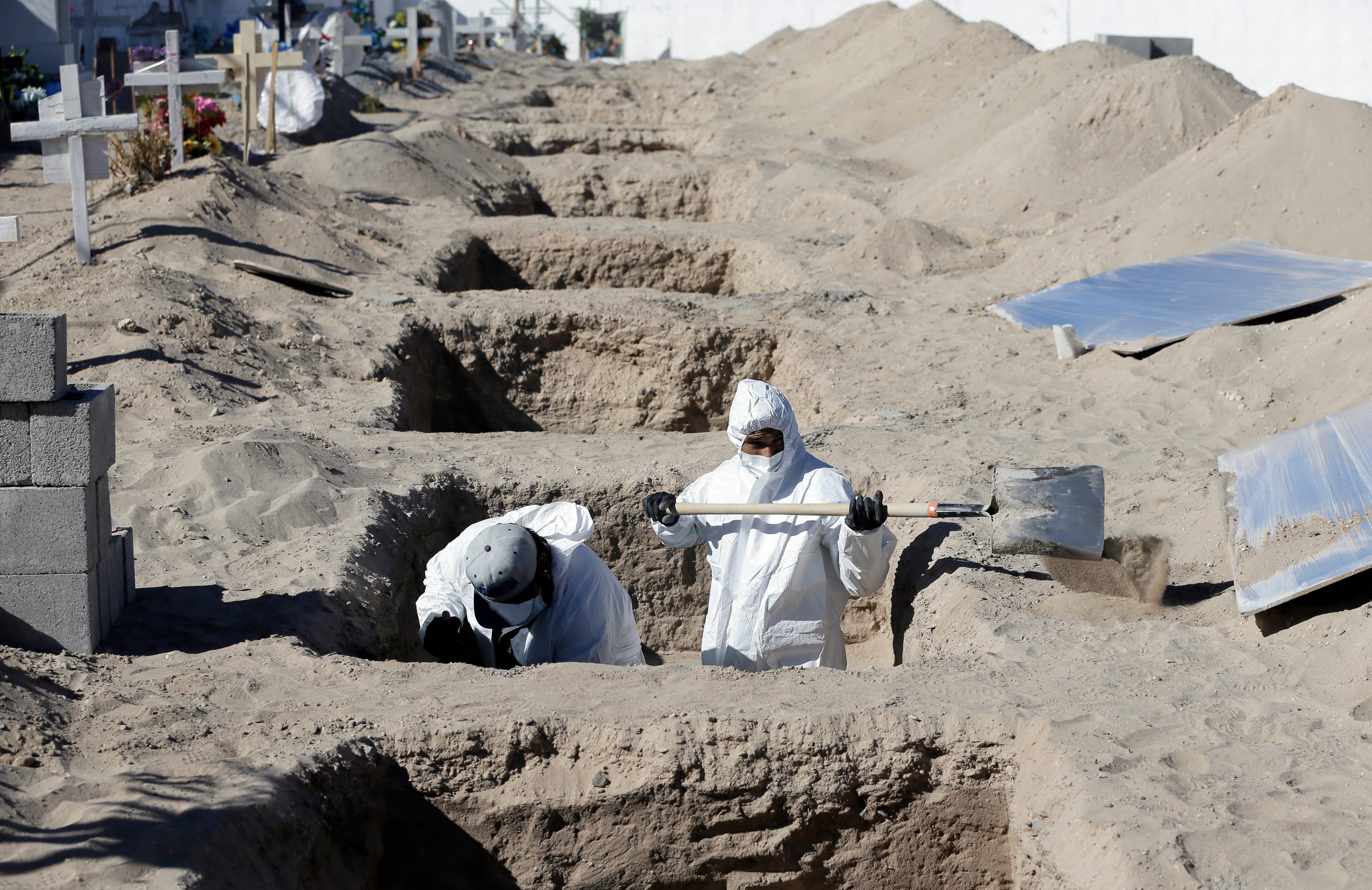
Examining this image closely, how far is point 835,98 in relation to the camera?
20.9 metres

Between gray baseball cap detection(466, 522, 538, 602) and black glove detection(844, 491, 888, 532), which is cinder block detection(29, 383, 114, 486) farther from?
black glove detection(844, 491, 888, 532)

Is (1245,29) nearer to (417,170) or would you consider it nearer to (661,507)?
(417,170)

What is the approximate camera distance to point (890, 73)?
20.0 metres

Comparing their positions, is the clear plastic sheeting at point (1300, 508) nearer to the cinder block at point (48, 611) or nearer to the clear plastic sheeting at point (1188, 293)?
the clear plastic sheeting at point (1188, 293)

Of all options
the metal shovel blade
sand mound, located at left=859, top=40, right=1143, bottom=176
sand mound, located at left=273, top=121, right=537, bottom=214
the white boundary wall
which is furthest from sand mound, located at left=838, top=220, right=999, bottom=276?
the white boundary wall

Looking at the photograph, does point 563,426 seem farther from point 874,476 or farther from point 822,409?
point 874,476

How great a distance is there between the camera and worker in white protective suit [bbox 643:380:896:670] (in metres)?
4.36

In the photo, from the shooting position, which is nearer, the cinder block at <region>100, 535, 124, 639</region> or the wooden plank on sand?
the cinder block at <region>100, 535, 124, 639</region>

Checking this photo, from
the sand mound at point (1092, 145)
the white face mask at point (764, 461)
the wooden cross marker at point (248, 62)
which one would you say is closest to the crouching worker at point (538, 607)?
the white face mask at point (764, 461)

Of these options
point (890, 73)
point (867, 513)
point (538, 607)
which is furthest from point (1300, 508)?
point (890, 73)

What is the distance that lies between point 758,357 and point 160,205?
5153 mm

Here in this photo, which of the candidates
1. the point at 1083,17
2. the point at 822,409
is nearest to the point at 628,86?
the point at 1083,17

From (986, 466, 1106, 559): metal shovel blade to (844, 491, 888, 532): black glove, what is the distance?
2.18 feet

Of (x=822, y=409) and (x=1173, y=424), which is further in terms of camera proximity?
(x=822, y=409)
